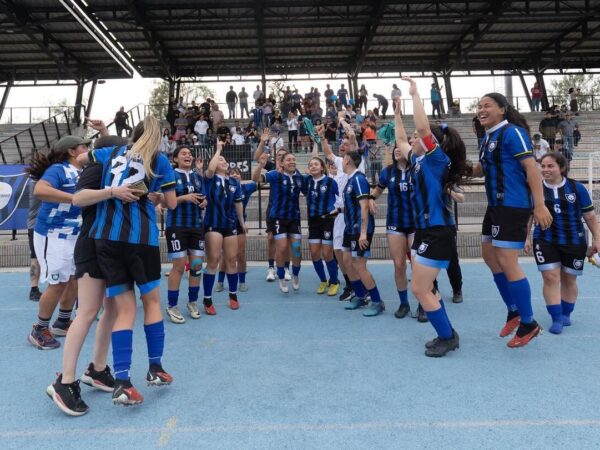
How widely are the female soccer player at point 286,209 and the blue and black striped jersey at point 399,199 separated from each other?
5.79 ft

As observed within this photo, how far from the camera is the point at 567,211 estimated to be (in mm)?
4367

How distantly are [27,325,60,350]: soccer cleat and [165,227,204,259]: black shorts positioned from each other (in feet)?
4.55

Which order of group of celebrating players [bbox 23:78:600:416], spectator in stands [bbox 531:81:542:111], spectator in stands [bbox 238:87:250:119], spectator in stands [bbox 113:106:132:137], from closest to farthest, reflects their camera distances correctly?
group of celebrating players [bbox 23:78:600:416] < spectator in stands [bbox 113:106:132:137] < spectator in stands [bbox 238:87:250:119] < spectator in stands [bbox 531:81:542:111]

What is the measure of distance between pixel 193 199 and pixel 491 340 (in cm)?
314

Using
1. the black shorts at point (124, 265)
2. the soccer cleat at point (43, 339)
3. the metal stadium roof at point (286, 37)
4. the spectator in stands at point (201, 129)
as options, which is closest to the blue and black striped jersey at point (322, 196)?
the soccer cleat at point (43, 339)

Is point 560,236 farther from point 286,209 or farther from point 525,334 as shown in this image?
point 286,209

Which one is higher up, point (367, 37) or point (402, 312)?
point (367, 37)

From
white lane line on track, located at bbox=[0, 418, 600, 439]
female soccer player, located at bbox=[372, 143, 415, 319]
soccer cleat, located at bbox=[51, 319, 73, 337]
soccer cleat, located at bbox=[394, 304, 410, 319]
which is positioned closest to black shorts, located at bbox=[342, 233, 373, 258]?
female soccer player, located at bbox=[372, 143, 415, 319]

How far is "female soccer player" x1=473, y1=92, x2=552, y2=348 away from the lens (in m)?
3.63

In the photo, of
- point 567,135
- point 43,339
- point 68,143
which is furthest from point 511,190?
point 567,135

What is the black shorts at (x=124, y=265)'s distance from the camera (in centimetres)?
284

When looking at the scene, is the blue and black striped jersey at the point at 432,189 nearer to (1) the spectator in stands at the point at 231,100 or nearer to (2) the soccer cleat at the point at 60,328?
(2) the soccer cleat at the point at 60,328

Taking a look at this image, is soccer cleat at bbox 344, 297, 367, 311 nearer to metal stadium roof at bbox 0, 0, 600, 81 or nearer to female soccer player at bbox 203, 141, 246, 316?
female soccer player at bbox 203, 141, 246, 316

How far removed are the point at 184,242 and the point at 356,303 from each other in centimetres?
209
